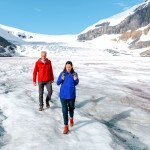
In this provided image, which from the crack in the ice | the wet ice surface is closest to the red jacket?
the wet ice surface

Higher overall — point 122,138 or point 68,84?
point 68,84

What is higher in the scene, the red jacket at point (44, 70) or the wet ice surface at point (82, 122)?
the red jacket at point (44, 70)

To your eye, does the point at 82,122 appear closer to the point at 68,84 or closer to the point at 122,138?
the point at 122,138

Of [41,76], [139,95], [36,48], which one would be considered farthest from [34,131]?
[36,48]

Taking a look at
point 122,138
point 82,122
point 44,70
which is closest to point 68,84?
point 82,122

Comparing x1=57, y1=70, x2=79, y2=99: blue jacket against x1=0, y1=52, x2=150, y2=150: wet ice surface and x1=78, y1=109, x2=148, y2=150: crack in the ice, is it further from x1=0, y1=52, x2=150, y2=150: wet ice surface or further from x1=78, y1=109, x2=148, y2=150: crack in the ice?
x1=78, y1=109, x2=148, y2=150: crack in the ice

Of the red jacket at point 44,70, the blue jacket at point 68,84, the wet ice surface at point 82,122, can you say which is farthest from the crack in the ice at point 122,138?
the red jacket at point 44,70

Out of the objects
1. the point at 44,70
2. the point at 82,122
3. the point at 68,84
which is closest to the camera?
the point at 68,84

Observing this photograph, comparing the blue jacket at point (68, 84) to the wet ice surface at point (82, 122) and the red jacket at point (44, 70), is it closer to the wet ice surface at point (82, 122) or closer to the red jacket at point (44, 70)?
the wet ice surface at point (82, 122)

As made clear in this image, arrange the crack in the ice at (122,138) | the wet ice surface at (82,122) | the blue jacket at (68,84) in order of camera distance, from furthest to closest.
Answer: the blue jacket at (68,84), the crack in the ice at (122,138), the wet ice surface at (82,122)

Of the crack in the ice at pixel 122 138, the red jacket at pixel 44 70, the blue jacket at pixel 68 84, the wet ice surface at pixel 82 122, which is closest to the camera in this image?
the wet ice surface at pixel 82 122

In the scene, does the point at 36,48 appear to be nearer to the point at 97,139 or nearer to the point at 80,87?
the point at 80,87

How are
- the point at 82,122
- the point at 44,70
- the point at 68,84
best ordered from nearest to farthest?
the point at 68,84 < the point at 82,122 < the point at 44,70

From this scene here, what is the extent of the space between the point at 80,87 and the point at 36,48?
99.2m
